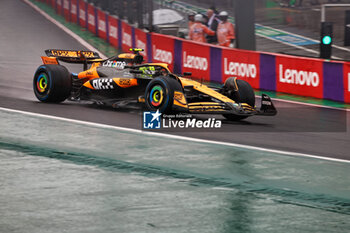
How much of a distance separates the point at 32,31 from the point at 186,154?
2556cm

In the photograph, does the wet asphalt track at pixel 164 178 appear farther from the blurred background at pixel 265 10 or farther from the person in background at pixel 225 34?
the blurred background at pixel 265 10

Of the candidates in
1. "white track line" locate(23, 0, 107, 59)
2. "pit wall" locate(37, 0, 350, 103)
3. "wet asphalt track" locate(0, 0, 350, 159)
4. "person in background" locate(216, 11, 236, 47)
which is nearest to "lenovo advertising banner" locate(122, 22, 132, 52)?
"pit wall" locate(37, 0, 350, 103)

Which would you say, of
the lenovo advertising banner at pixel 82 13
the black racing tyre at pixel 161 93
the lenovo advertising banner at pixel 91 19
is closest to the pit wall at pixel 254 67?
the black racing tyre at pixel 161 93

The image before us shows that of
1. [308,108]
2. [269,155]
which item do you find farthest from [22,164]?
[308,108]

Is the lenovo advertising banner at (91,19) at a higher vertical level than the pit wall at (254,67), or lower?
higher

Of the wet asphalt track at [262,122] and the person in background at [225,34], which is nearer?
the wet asphalt track at [262,122]

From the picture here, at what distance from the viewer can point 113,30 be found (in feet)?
93.4

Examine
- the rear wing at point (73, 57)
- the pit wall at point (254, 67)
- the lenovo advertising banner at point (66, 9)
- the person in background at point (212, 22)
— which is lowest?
the pit wall at point (254, 67)

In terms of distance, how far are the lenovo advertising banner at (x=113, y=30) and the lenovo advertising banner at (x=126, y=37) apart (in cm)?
93

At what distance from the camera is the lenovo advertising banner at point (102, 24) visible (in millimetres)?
29972

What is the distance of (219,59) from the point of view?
A: 18.7 meters

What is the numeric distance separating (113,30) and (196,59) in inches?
381

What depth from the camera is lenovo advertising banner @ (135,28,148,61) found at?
2305cm

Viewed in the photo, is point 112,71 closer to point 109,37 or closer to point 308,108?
point 308,108
